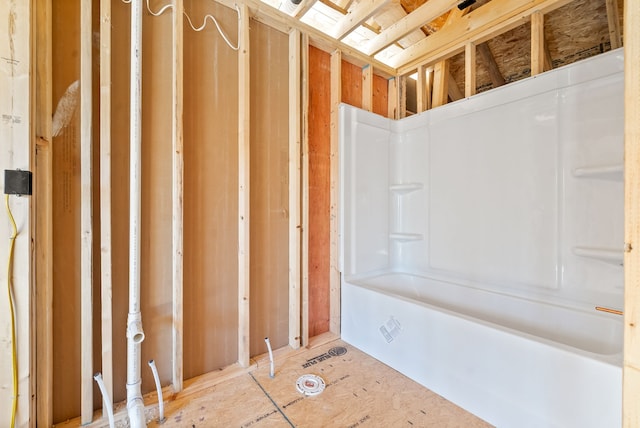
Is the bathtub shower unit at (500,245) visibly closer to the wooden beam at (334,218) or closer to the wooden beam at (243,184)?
the wooden beam at (334,218)

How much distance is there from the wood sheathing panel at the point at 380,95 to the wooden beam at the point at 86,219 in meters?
2.10

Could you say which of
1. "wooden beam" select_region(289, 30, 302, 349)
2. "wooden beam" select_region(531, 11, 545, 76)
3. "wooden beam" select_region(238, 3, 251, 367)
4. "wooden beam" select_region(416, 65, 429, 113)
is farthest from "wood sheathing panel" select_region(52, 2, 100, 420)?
"wooden beam" select_region(531, 11, 545, 76)

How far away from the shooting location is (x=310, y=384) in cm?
161

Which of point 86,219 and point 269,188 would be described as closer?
point 86,219

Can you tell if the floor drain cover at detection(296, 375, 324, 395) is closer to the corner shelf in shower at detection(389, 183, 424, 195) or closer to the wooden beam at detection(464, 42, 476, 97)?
the corner shelf in shower at detection(389, 183, 424, 195)

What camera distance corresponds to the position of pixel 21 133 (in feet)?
3.73

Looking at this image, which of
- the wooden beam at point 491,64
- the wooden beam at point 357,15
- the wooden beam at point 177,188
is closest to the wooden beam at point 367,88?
the wooden beam at point 357,15

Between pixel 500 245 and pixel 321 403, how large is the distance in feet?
5.45

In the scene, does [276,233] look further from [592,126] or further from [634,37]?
[592,126]

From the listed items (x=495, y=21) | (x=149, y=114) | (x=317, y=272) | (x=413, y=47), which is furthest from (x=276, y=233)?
(x=495, y=21)

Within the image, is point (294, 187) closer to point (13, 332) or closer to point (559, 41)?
point (13, 332)

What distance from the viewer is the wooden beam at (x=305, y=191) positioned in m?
1.99

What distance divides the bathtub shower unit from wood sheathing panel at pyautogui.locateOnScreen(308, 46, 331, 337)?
0.16m

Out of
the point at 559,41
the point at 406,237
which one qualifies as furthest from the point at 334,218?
the point at 559,41
